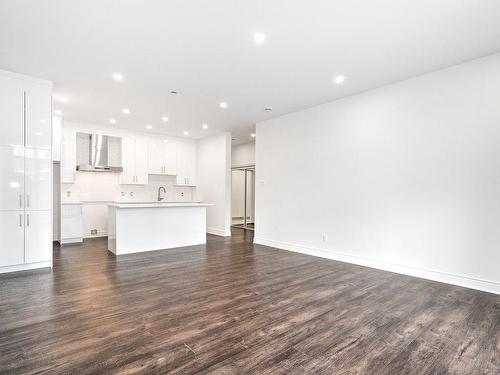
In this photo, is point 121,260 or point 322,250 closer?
point 121,260

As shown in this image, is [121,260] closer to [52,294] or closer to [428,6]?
[52,294]

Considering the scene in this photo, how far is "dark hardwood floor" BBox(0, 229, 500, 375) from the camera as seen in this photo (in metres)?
1.91

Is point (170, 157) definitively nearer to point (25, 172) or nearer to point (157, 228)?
point (157, 228)

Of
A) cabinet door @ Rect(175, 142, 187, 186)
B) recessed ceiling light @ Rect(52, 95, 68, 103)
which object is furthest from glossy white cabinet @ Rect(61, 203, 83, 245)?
cabinet door @ Rect(175, 142, 187, 186)

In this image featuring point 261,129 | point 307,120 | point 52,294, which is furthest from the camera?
point 261,129

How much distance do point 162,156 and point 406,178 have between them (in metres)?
6.43

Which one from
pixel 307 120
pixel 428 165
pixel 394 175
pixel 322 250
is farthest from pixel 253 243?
pixel 428 165

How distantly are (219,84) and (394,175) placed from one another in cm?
312

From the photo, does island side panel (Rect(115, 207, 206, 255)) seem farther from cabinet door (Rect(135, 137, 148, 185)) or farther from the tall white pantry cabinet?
cabinet door (Rect(135, 137, 148, 185))

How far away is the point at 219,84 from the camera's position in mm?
4238

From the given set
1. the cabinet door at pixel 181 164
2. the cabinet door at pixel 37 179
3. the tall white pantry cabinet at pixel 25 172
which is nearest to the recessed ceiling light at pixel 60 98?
the tall white pantry cabinet at pixel 25 172

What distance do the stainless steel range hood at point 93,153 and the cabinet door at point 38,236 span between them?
293cm

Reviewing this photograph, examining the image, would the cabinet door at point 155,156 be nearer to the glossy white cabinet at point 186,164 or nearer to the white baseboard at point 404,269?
the glossy white cabinet at point 186,164

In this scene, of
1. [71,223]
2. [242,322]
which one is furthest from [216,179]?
[242,322]
